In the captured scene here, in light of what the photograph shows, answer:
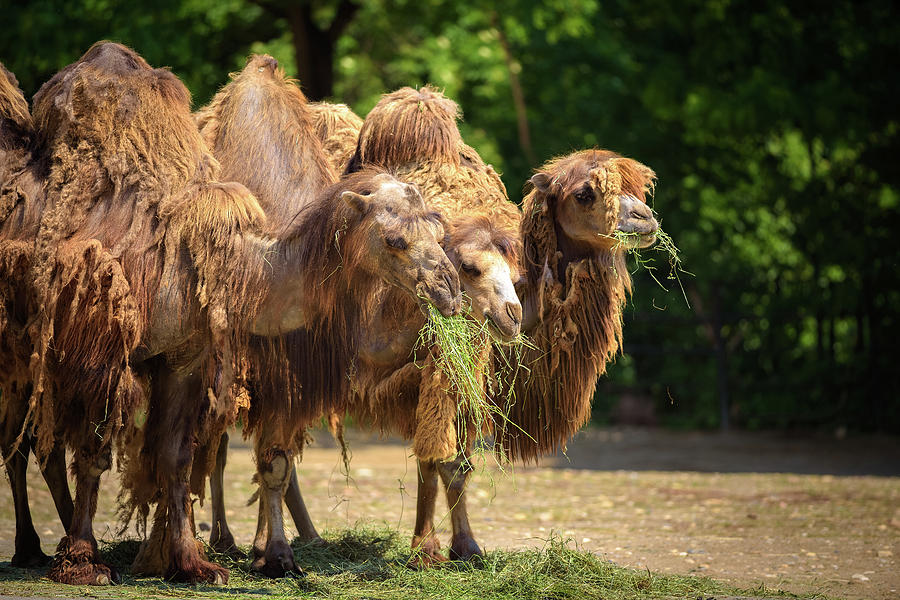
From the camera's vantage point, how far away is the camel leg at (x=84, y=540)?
5363 mm

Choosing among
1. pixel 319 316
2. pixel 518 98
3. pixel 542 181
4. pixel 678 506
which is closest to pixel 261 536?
pixel 319 316

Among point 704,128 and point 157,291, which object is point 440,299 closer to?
point 157,291

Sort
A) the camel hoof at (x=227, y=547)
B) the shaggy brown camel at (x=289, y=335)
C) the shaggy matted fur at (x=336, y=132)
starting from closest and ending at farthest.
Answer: the shaggy brown camel at (x=289, y=335) → the camel hoof at (x=227, y=547) → the shaggy matted fur at (x=336, y=132)

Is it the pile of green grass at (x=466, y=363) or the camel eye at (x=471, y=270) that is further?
the camel eye at (x=471, y=270)

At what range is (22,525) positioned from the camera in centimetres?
597

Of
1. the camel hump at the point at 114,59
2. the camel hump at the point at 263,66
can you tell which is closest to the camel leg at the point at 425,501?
the camel hump at the point at 263,66

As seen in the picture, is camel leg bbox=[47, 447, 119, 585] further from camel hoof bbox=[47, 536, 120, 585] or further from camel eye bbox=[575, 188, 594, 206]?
camel eye bbox=[575, 188, 594, 206]

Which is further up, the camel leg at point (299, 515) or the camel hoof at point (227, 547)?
the camel leg at point (299, 515)

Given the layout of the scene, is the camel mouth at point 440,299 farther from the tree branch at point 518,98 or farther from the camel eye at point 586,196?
the tree branch at point 518,98

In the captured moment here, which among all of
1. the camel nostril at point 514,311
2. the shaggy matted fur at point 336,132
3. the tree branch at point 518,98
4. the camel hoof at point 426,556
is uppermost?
the tree branch at point 518,98

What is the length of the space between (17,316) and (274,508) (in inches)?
62.5

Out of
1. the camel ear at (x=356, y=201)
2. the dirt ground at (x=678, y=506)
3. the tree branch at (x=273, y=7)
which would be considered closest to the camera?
the camel ear at (x=356, y=201)

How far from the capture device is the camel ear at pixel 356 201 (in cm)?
524

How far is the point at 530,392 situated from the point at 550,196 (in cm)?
109
